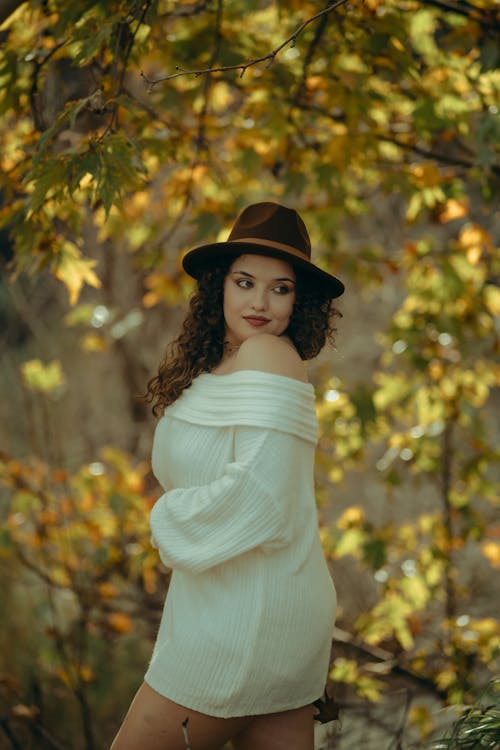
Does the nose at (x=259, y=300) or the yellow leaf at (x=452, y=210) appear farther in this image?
the yellow leaf at (x=452, y=210)

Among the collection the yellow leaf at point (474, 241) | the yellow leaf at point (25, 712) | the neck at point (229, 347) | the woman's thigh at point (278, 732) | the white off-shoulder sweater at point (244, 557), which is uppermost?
the neck at point (229, 347)

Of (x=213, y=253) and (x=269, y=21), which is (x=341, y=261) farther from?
(x=213, y=253)

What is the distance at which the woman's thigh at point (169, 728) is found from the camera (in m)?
1.84

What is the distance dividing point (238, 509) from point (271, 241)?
69 centimetres

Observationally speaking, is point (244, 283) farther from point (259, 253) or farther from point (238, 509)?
point (238, 509)

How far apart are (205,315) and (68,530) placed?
8.70ft

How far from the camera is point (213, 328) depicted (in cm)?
221

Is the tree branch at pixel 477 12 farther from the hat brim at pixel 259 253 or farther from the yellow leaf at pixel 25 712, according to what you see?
the yellow leaf at pixel 25 712

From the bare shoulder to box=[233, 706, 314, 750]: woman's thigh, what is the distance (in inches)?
32.2

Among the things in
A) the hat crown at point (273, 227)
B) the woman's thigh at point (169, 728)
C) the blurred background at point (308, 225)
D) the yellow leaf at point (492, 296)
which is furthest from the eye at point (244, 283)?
the yellow leaf at point (492, 296)

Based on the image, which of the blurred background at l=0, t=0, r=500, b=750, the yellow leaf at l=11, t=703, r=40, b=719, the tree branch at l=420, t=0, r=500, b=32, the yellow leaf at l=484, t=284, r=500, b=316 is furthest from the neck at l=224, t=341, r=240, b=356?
the yellow leaf at l=11, t=703, r=40, b=719

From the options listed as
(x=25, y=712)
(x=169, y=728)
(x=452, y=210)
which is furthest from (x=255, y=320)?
(x=25, y=712)

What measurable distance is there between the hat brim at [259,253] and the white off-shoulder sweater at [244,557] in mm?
312

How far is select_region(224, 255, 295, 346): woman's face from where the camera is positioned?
6.76 feet
